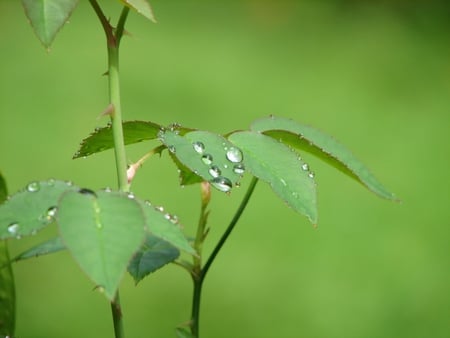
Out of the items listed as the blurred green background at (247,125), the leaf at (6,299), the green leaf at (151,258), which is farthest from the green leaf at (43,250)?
the blurred green background at (247,125)

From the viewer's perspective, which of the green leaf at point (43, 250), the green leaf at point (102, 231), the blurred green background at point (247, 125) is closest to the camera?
the green leaf at point (102, 231)

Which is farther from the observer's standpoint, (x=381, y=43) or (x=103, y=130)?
(x=381, y=43)

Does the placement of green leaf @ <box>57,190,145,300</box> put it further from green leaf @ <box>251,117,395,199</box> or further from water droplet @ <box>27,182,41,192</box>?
green leaf @ <box>251,117,395,199</box>

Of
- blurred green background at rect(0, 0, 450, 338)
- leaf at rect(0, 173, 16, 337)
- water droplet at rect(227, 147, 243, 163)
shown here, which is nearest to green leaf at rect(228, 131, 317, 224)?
water droplet at rect(227, 147, 243, 163)

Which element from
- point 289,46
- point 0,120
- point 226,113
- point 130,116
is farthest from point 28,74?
point 289,46

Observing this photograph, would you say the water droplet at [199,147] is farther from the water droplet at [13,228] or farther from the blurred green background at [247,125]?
the blurred green background at [247,125]

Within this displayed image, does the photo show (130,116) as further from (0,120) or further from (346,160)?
(346,160)
